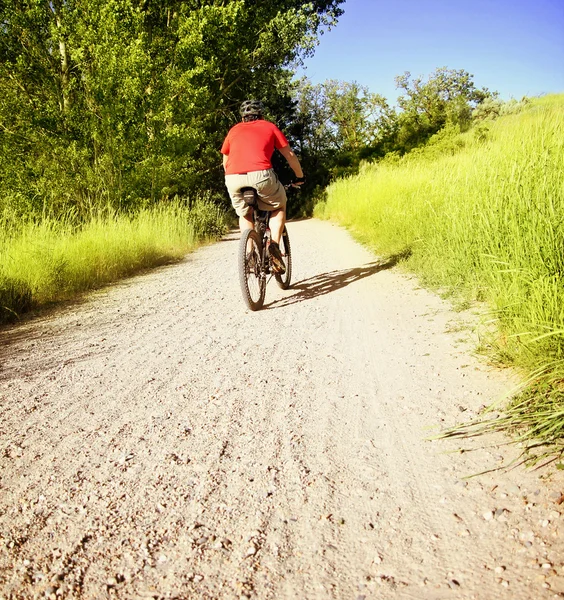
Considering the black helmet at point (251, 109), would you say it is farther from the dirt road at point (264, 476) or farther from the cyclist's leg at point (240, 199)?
the dirt road at point (264, 476)

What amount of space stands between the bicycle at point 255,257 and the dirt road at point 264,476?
0.95 metres

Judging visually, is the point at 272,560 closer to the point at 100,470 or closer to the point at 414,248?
the point at 100,470

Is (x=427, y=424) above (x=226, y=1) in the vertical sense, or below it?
below

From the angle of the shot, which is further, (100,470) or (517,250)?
(517,250)

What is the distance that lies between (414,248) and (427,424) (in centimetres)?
488

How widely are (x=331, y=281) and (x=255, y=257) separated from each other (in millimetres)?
1520

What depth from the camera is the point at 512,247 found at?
345 centimetres

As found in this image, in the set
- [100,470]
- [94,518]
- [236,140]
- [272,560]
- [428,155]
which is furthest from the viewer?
[428,155]

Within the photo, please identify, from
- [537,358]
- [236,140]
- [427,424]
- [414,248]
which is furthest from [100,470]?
[414,248]

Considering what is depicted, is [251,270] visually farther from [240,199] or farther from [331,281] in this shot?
[331,281]

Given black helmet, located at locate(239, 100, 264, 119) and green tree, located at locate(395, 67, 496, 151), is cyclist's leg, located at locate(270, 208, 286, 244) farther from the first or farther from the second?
green tree, located at locate(395, 67, 496, 151)

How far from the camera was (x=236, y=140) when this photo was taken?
5008 mm

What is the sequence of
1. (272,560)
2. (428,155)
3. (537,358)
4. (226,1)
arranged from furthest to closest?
(226,1)
(428,155)
(537,358)
(272,560)

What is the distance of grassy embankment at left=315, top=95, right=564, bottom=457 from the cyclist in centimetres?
→ 196
